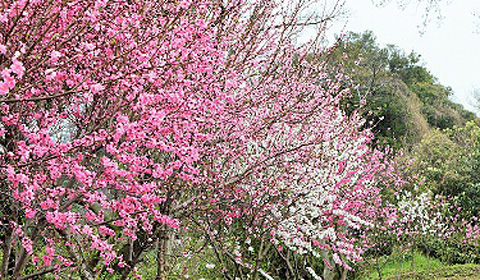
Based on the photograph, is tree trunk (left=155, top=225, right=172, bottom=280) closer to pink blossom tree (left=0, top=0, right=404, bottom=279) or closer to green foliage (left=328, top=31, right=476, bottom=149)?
pink blossom tree (left=0, top=0, right=404, bottom=279)

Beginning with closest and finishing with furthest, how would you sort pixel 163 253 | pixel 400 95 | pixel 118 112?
pixel 118 112
pixel 163 253
pixel 400 95

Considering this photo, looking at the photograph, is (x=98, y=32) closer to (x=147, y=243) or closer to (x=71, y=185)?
(x=71, y=185)

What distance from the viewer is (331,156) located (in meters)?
6.15

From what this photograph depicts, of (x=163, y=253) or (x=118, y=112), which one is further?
(x=163, y=253)

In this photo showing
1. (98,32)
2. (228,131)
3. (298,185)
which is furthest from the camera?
(298,185)

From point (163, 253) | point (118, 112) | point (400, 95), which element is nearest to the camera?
point (118, 112)

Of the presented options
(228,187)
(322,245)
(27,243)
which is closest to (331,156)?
(322,245)

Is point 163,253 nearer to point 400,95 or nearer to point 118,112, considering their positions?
point 118,112

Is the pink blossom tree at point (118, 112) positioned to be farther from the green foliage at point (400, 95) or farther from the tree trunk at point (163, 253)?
the green foliage at point (400, 95)

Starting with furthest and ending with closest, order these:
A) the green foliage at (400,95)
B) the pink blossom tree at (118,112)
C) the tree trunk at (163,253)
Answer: the green foliage at (400,95)
the tree trunk at (163,253)
the pink blossom tree at (118,112)

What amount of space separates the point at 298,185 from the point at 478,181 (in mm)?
10446

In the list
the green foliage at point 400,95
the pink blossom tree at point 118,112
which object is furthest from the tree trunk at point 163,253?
the green foliage at point 400,95

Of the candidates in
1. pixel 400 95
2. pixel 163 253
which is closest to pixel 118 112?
pixel 163 253

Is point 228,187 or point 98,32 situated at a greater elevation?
point 98,32
